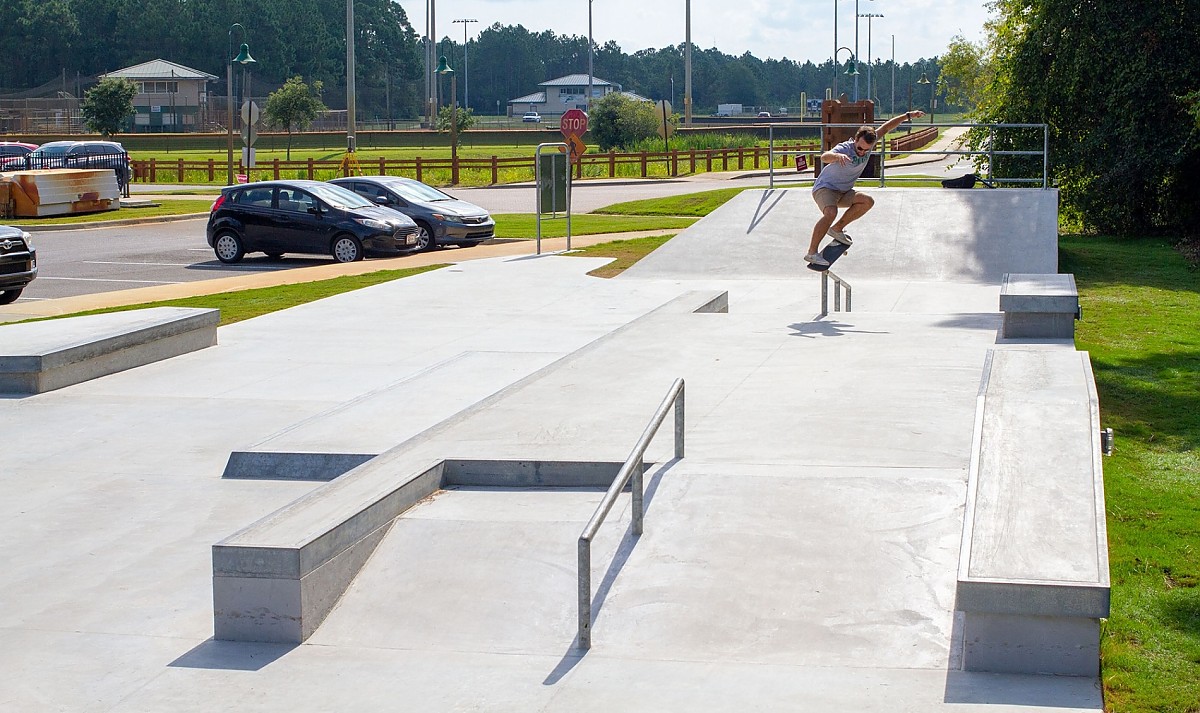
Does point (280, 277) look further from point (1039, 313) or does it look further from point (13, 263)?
point (1039, 313)

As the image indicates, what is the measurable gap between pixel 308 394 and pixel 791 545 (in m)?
5.39

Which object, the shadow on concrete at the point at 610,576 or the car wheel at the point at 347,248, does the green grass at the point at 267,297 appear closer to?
the car wheel at the point at 347,248

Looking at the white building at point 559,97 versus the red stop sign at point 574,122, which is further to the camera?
the white building at point 559,97

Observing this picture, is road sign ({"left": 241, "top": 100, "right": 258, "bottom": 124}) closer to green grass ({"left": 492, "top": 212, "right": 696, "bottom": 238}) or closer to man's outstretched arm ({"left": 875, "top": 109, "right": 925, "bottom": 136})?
green grass ({"left": 492, "top": 212, "right": 696, "bottom": 238})

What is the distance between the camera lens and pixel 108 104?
71312 millimetres

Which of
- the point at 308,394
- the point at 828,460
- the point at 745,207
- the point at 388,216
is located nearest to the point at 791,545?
the point at 828,460

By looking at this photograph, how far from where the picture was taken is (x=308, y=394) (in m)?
10.1

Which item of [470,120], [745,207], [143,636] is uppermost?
[470,120]

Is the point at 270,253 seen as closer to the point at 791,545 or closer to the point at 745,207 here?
the point at 745,207

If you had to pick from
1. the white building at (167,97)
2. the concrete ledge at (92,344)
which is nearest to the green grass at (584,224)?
the concrete ledge at (92,344)

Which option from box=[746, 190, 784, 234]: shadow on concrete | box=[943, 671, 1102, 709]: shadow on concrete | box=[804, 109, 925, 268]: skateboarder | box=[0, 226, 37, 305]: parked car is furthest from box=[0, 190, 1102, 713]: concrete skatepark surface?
box=[746, 190, 784, 234]: shadow on concrete

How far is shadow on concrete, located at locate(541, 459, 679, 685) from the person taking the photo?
4898mm

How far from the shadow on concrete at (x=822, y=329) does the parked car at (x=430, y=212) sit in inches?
517

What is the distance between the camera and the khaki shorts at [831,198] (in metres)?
12.5
